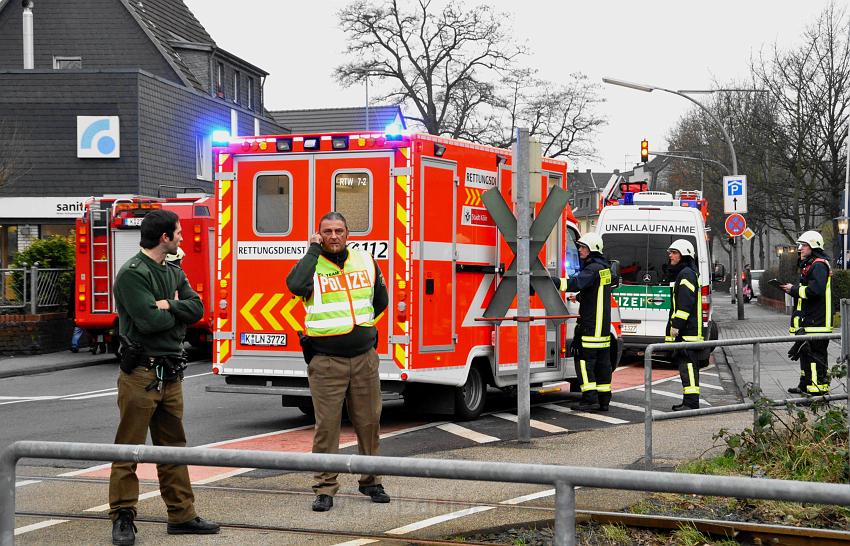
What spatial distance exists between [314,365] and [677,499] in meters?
3.89

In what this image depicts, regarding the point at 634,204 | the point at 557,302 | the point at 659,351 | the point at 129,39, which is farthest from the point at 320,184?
the point at 129,39

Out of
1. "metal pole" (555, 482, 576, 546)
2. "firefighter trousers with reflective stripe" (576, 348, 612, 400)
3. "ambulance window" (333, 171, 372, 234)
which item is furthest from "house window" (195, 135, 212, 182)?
"metal pole" (555, 482, 576, 546)

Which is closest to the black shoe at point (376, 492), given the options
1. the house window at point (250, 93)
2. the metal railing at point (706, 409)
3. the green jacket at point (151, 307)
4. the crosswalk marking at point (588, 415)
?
the green jacket at point (151, 307)

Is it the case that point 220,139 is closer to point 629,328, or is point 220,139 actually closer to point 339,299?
point 339,299

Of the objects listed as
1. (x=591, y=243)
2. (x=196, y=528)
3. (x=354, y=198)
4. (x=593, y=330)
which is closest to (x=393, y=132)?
(x=354, y=198)

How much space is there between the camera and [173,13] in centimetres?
4197

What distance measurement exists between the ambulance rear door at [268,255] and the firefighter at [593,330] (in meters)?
3.23

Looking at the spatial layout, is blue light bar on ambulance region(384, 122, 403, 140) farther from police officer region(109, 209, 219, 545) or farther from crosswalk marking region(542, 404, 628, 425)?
police officer region(109, 209, 219, 545)

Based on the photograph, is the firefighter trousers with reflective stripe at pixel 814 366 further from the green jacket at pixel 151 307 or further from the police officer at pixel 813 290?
the green jacket at pixel 151 307

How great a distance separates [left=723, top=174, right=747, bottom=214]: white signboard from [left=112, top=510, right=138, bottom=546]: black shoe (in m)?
24.8

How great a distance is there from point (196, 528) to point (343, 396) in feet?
8.75

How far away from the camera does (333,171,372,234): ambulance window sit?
10.8 m

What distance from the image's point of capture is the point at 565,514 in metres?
3.47

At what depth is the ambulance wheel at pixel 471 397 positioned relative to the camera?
11.6 metres
